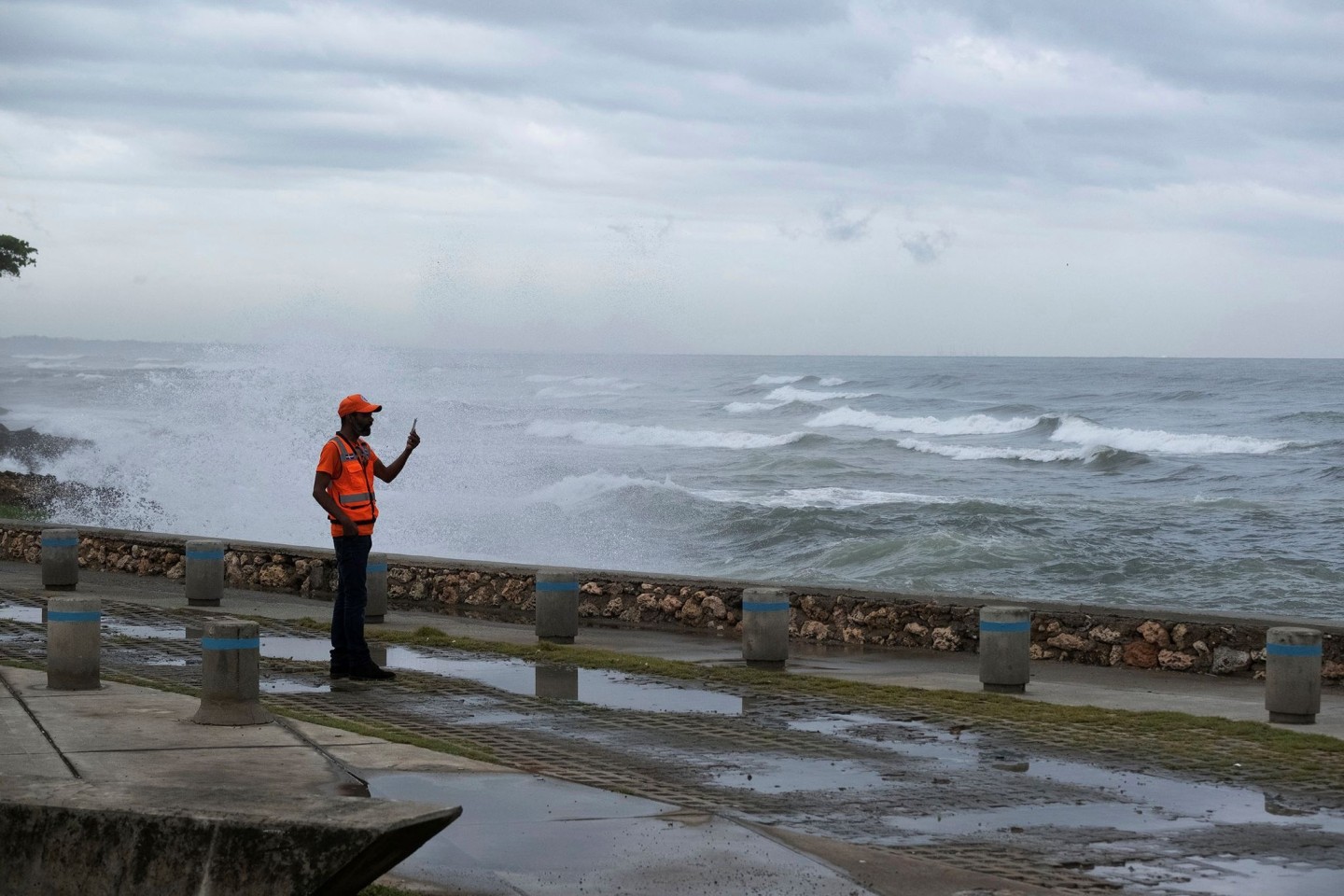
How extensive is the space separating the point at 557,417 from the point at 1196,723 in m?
63.3

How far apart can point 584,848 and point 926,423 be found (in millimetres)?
62621

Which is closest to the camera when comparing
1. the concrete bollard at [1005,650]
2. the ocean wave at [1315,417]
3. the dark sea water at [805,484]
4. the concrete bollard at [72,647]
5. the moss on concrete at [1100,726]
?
the moss on concrete at [1100,726]

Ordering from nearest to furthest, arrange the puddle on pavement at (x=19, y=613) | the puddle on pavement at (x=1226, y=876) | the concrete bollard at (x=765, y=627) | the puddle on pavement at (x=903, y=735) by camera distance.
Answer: the puddle on pavement at (x=1226, y=876), the puddle on pavement at (x=903, y=735), the concrete bollard at (x=765, y=627), the puddle on pavement at (x=19, y=613)

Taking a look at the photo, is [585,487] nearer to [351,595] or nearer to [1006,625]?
[1006,625]

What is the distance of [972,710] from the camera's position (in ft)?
33.7

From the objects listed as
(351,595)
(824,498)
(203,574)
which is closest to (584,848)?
(351,595)

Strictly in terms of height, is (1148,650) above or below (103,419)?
below

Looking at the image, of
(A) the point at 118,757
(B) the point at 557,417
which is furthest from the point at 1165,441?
(A) the point at 118,757

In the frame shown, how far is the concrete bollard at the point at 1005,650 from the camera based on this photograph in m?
11.2

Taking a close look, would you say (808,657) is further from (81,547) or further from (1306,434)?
(1306,434)

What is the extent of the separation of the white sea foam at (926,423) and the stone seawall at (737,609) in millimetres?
48829

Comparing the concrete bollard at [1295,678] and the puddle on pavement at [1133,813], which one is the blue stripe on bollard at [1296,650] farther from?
the puddle on pavement at [1133,813]

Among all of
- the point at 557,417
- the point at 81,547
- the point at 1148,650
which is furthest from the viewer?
the point at 557,417

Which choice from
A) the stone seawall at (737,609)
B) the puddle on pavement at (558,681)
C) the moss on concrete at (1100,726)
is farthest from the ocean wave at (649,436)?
the moss on concrete at (1100,726)
